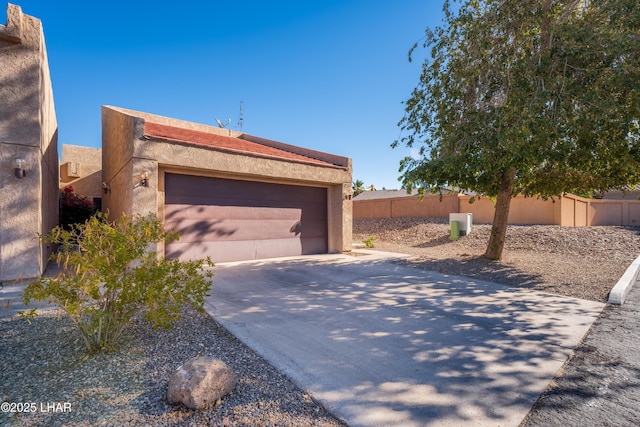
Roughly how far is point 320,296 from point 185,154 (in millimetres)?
5021

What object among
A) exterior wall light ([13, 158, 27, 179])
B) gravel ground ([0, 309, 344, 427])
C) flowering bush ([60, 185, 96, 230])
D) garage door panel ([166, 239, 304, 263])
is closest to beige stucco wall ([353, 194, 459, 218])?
garage door panel ([166, 239, 304, 263])

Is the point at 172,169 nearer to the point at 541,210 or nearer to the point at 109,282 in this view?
the point at 109,282

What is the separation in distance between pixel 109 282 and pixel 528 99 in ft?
26.0

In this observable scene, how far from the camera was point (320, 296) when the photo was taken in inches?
221

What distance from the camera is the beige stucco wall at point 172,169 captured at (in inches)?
279

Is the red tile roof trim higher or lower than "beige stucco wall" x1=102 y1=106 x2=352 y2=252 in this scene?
higher

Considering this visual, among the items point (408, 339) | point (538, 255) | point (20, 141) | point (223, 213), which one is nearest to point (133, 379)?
point (408, 339)

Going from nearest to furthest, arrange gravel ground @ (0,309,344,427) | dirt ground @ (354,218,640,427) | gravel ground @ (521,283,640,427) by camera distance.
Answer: gravel ground @ (0,309,344,427) < gravel ground @ (521,283,640,427) < dirt ground @ (354,218,640,427)

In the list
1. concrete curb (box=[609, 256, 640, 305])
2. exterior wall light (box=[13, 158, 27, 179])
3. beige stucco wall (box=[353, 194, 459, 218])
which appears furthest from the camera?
beige stucco wall (box=[353, 194, 459, 218])

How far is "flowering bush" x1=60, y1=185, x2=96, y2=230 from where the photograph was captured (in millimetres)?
11586

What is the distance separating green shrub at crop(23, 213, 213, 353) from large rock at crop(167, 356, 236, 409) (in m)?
0.99

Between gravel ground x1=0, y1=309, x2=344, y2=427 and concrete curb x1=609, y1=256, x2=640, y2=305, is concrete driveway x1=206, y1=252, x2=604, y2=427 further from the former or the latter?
concrete curb x1=609, y1=256, x2=640, y2=305

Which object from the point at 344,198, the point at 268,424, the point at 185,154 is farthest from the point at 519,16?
the point at 268,424

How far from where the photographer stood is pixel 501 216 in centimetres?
927
